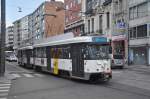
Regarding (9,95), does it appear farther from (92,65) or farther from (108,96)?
(92,65)

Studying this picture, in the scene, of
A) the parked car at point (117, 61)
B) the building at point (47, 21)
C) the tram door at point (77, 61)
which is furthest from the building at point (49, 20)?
the tram door at point (77, 61)

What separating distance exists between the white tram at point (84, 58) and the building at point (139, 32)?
2305 cm

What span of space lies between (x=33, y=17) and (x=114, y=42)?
3425 inches

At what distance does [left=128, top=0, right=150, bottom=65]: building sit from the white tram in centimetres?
2305

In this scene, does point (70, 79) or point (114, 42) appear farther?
point (114, 42)

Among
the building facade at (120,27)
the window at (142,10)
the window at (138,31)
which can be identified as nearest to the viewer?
the window at (142,10)

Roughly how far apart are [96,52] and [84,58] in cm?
84

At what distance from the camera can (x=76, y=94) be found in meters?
17.4

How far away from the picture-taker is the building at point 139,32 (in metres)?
48.8

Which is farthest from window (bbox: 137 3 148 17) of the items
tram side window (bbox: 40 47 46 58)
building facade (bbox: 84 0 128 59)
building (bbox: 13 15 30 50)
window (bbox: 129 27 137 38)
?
building (bbox: 13 15 30 50)

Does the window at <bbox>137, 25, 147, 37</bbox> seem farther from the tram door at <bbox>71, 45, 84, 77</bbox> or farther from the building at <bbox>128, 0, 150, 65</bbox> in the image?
the tram door at <bbox>71, 45, 84, 77</bbox>

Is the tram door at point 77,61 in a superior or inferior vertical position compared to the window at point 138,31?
inferior

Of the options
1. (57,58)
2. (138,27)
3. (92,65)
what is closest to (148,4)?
(138,27)

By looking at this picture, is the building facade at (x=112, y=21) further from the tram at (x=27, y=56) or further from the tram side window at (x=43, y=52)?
the tram side window at (x=43, y=52)
